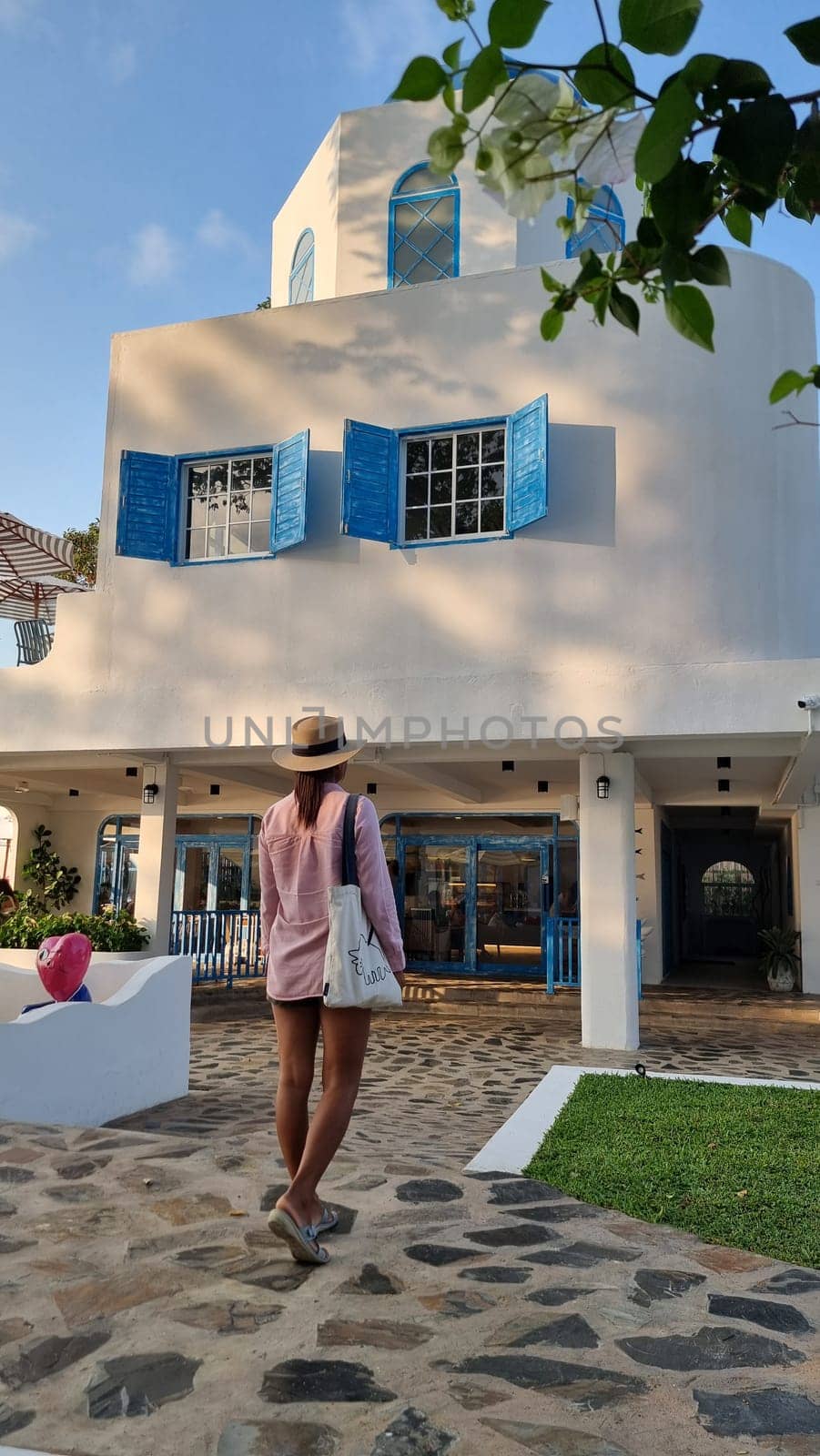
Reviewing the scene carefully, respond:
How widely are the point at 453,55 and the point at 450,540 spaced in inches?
343

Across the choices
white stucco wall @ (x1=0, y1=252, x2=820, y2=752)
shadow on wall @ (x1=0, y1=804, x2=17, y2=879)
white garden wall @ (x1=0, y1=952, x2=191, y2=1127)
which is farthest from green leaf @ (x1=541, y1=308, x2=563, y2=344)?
shadow on wall @ (x1=0, y1=804, x2=17, y2=879)

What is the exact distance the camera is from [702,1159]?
5.23 metres

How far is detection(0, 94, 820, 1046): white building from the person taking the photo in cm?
942

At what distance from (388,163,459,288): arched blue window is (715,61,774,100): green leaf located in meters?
11.7

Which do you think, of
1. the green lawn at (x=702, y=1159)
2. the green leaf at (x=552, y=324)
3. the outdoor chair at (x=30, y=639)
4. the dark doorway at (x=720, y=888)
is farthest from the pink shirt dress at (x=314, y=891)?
the dark doorway at (x=720, y=888)

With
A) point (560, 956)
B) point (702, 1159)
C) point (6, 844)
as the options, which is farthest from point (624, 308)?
point (6, 844)

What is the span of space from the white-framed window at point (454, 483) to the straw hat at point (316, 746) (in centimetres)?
652

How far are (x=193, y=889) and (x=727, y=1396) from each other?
15.8m

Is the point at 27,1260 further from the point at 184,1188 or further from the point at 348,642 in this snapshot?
the point at 348,642

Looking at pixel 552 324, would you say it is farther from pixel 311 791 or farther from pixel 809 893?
pixel 809 893

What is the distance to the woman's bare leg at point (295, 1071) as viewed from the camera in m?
3.52

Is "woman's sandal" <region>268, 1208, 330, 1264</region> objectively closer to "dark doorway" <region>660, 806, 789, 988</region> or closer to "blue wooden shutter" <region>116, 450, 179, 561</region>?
"blue wooden shutter" <region>116, 450, 179, 561</region>

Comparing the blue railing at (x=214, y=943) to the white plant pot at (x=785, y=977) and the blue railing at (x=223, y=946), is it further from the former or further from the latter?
the white plant pot at (x=785, y=977)

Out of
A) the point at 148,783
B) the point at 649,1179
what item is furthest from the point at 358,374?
the point at 649,1179
